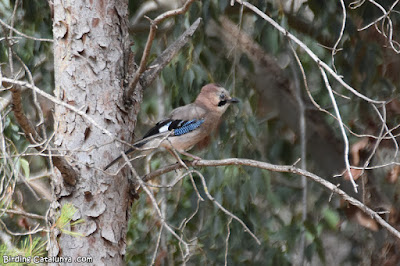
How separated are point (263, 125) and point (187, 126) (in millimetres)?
1085

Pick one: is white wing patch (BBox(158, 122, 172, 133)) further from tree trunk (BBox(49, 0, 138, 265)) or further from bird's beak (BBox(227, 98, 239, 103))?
tree trunk (BBox(49, 0, 138, 265))

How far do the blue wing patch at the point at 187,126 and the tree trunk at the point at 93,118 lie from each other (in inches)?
34.8

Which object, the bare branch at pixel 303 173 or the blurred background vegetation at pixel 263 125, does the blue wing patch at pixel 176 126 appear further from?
the bare branch at pixel 303 173

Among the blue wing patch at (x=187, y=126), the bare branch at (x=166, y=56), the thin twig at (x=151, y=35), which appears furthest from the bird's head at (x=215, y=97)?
the thin twig at (x=151, y=35)

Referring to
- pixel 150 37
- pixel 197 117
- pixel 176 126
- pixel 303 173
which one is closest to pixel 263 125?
pixel 197 117

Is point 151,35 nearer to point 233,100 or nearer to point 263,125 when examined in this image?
point 233,100

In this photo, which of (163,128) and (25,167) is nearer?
(25,167)

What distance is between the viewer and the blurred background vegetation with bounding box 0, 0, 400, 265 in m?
4.94

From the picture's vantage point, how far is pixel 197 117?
4602mm

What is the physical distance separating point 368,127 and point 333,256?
56.8 inches

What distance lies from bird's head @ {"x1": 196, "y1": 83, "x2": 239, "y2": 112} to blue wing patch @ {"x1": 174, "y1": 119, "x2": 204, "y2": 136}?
129 mm

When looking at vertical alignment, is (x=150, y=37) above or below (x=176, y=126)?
above

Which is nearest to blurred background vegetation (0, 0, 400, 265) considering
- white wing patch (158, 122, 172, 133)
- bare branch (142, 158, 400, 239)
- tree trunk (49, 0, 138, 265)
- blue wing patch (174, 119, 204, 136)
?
blue wing patch (174, 119, 204, 136)

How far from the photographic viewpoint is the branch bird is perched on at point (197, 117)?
179 inches
